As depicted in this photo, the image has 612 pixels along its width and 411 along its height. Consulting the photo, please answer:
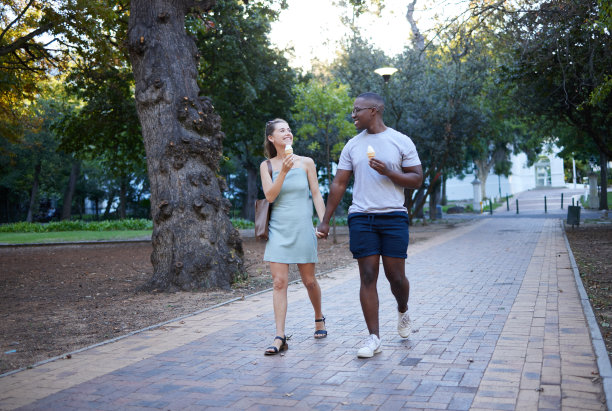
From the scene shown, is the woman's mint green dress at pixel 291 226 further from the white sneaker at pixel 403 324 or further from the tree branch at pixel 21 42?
the tree branch at pixel 21 42

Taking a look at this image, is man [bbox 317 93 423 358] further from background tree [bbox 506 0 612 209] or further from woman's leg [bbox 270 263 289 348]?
background tree [bbox 506 0 612 209]

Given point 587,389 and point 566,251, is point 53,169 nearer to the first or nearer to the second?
point 566,251

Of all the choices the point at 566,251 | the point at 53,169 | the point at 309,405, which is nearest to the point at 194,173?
the point at 309,405

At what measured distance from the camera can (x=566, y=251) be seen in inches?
500

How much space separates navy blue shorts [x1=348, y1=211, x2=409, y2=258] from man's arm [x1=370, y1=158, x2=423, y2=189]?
0.26m

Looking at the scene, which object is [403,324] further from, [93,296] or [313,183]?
[93,296]

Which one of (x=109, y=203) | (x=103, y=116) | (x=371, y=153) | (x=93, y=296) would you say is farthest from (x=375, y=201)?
(x=109, y=203)

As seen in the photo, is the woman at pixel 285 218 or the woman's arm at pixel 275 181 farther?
the woman at pixel 285 218

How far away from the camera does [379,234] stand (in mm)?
4832

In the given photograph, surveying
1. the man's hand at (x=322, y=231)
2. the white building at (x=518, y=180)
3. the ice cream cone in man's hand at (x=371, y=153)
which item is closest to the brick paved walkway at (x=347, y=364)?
the man's hand at (x=322, y=231)

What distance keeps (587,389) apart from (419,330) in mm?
2030

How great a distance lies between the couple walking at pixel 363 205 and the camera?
477 cm

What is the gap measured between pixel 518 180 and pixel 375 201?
67585 millimetres

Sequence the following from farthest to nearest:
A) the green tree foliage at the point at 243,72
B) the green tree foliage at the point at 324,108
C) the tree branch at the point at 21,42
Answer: the green tree foliage at the point at 243,72
the green tree foliage at the point at 324,108
the tree branch at the point at 21,42
